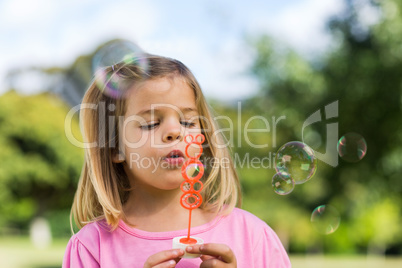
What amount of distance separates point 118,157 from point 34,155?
51.9 feet

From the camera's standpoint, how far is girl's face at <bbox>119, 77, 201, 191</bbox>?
5.39ft

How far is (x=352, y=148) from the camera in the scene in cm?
423

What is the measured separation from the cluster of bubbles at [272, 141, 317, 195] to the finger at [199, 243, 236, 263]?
1.29 metres

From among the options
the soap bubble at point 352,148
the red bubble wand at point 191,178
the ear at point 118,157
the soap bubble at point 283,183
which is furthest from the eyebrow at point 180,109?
the soap bubble at point 352,148

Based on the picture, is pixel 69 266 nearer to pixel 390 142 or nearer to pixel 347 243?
pixel 390 142

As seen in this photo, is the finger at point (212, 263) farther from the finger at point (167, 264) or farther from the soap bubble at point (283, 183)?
the soap bubble at point (283, 183)

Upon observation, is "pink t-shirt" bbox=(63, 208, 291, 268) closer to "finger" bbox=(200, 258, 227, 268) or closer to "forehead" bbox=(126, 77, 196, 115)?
"finger" bbox=(200, 258, 227, 268)

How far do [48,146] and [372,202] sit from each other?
1088 cm

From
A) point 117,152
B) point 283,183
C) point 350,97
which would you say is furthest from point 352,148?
point 350,97

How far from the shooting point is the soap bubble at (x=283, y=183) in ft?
8.85

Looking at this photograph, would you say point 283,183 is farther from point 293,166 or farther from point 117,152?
point 117,152

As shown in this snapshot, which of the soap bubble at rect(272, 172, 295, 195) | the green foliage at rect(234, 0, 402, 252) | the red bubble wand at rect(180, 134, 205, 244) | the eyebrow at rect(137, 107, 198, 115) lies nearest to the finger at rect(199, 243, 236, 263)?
the red bubble wand at rect(180, 134, 205, 244)

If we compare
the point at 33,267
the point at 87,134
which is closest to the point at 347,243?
the point at 33,267

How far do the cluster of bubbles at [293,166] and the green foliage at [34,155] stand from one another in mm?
13316
